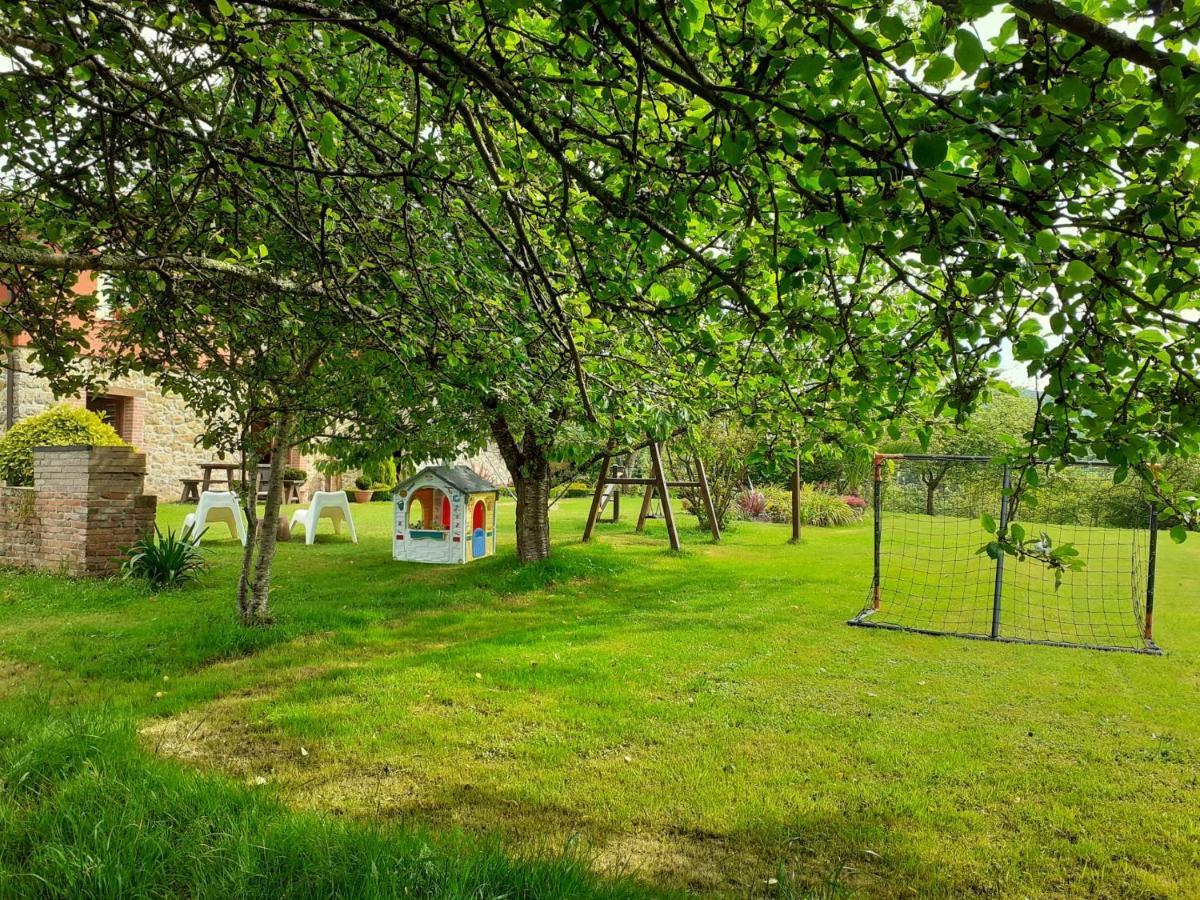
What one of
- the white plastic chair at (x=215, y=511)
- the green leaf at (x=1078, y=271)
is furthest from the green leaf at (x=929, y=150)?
the white plastic chair at (x=215, y=511)

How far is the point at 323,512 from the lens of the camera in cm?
1344

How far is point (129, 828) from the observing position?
106 inches

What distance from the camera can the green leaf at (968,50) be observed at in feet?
4.12

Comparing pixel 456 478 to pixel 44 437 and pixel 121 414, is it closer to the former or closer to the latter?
pixel 44 437

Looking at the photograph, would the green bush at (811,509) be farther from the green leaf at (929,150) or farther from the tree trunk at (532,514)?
the green leaf at (929,150)

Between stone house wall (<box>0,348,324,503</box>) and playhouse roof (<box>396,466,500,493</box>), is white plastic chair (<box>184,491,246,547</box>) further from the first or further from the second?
stone house wall (<box>0,348,324,503</box>)

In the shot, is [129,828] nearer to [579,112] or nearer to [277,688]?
[277,688]

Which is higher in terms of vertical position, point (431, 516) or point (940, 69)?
point (940, 69)

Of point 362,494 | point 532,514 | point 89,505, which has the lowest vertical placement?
point 362,494

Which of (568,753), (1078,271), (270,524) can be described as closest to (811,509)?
(270,524)

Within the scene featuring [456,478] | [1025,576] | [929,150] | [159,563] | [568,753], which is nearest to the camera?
[929,150]

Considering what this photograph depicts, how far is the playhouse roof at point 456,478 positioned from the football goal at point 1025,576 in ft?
17.8

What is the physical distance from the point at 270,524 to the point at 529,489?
3960 mm

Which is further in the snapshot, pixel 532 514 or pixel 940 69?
pixel 532 514
